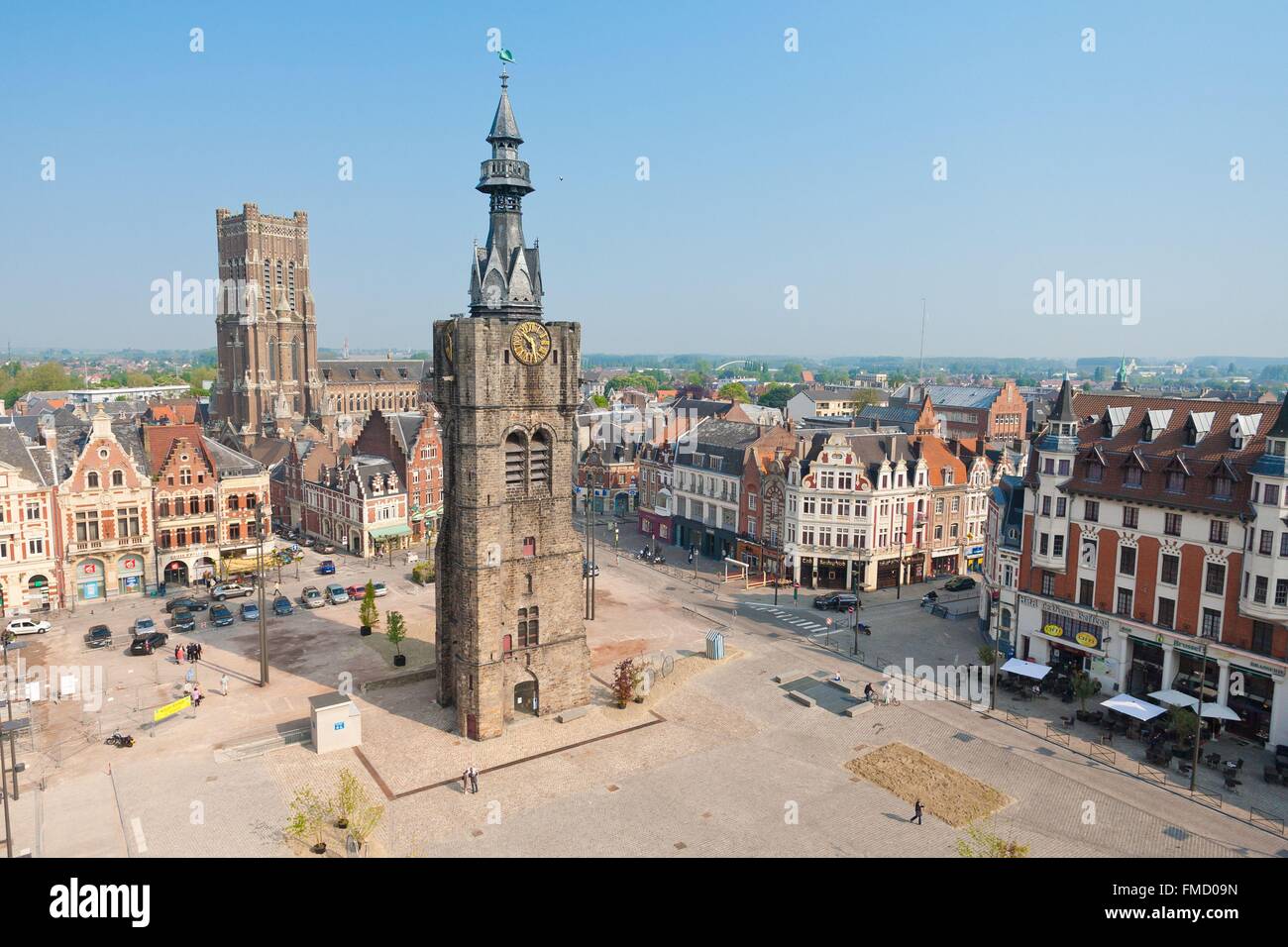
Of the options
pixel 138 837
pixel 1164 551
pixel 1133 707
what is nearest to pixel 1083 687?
pixel 1133 707

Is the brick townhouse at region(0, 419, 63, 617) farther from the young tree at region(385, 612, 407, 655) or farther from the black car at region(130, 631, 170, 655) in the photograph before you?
the young tree at region(385, 612, 407, 655)

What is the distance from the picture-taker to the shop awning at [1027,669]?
5234 cm

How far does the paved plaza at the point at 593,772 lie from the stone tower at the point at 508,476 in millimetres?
3436

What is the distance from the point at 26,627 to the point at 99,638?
7.36 meters

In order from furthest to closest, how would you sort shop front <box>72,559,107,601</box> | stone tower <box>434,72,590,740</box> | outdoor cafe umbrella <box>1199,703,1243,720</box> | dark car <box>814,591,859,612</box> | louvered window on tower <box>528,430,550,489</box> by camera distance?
shop front <box>72,559,107,601</box> < dark car <box>814,591,859,612</box> < louvered window on tower <box>528,430,550,489</box> < stone tower <box>434,72,590,740</box> < outdoor cafe umbrella <box>1199,703,1243,720</box>

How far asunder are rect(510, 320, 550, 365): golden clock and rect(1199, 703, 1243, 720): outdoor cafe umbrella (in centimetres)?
4020

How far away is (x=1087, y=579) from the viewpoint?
178ft

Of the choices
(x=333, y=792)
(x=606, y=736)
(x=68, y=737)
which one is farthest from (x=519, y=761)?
(x=68, y=737)

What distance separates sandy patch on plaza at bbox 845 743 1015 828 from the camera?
38.8 meters

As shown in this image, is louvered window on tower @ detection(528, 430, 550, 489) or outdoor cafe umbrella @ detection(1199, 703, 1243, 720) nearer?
outdoor cafe umbrella @ detection(1199, 703, 1243, 720)

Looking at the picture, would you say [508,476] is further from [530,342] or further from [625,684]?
[625,684]

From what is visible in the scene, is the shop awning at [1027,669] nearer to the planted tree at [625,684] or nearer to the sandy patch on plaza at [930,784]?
→ the sandy patch on plaza at [930,784]

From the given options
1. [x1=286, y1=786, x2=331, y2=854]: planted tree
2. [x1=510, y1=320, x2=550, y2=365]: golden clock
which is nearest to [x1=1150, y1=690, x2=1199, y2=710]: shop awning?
[x1=510, y1=320, x2=550, y2=365]: golden clock

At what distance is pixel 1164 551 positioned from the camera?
5022cm
